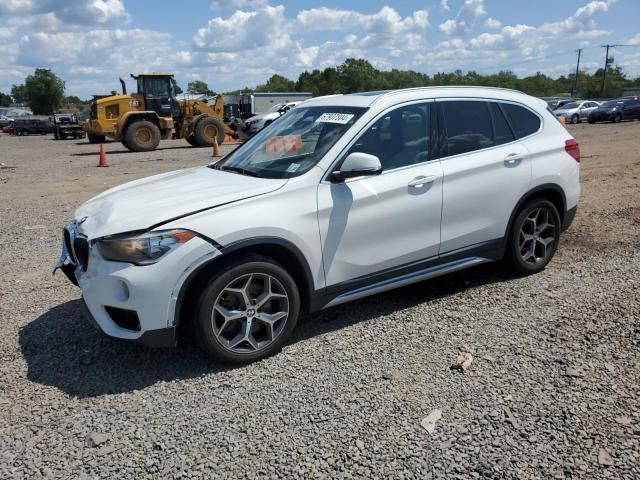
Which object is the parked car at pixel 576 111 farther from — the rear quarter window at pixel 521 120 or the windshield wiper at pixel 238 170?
the windshield wiper at pixel 238 170

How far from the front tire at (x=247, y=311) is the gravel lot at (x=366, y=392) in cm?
16

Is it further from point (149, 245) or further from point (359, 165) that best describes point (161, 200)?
point (359, 165)

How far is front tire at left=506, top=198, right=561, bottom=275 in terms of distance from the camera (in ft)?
16.9

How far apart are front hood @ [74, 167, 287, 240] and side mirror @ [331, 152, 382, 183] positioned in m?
0.45

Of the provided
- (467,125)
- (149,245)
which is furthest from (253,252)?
(467,125)

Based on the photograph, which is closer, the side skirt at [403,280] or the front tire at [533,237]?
the side skirt at [403,280]

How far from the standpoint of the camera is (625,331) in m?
4.19

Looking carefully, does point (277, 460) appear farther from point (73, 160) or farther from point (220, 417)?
point (73, 160)

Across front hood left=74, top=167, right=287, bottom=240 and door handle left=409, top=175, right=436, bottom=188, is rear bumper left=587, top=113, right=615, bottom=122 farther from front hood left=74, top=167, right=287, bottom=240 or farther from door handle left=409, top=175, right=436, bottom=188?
front hood left=74, top=167, right=287, bottom=240

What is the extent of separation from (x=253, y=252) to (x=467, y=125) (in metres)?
2.29

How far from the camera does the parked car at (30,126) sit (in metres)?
42.7

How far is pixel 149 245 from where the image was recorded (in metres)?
3.47

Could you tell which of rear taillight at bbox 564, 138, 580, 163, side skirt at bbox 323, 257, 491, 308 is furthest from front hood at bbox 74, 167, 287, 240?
rear taillight at bbox 564, 138, 580, 163

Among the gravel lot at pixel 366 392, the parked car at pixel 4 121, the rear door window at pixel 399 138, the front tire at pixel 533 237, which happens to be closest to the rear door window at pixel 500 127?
the front tire at pixel 533 237
